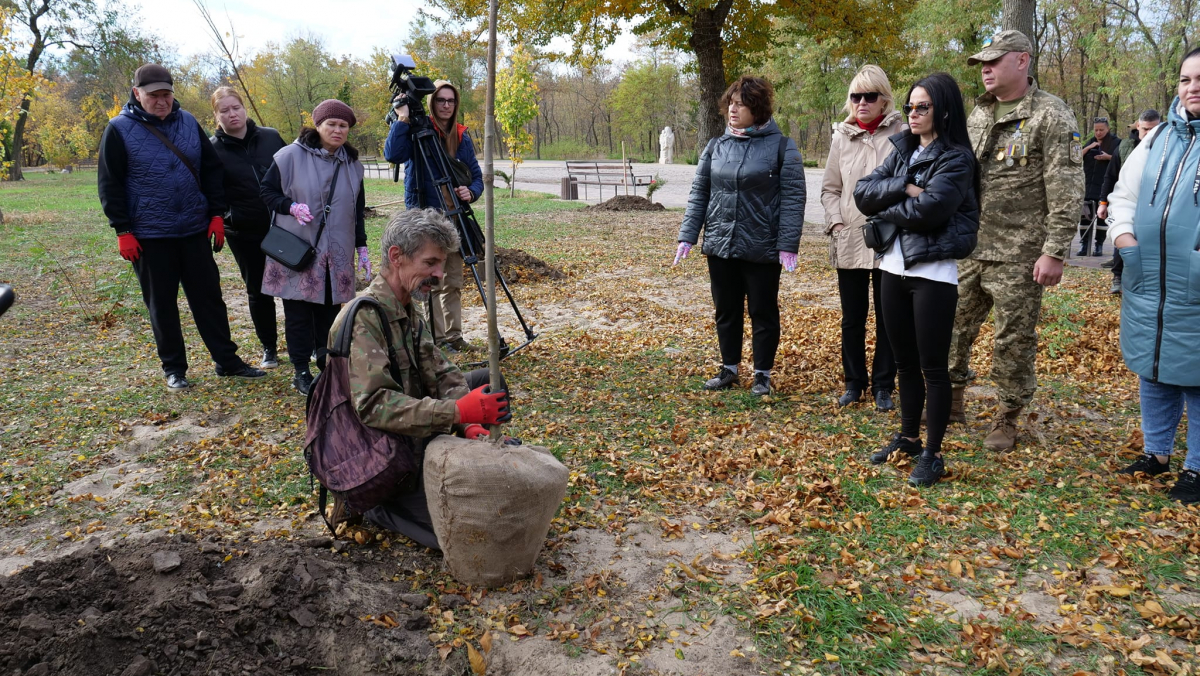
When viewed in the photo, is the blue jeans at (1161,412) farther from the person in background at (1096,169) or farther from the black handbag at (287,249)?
the person in background at (1096,169)

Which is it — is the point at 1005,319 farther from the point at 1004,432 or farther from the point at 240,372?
the point at 240,372

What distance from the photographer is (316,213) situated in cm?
482

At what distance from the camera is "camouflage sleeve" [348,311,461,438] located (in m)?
2.72

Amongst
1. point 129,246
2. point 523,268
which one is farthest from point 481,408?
point 523,268

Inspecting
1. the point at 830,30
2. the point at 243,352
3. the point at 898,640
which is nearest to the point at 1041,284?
the point at 898,640

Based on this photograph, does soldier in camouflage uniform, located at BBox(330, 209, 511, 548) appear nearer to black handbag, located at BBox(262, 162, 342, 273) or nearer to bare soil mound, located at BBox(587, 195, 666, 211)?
black handbag, located at BBox(262, 162, 342, 273)

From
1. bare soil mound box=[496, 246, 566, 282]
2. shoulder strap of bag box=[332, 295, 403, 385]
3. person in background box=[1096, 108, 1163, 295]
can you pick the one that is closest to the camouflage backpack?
shoulder strap of bag box=[332, 295, 403, 385]

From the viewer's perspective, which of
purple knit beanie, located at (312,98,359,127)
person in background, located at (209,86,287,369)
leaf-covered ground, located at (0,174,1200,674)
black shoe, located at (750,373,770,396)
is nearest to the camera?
leaf-covered ground, located at (0,174,1200,674)

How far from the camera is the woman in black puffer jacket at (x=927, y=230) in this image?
11.2 ft

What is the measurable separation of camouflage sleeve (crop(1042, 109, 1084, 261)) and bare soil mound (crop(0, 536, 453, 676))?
127 inches

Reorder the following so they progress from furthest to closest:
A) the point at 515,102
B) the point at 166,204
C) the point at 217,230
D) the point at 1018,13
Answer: the point at 515,102
the point at 1018,13
the point at 217,230
the point at 166,204

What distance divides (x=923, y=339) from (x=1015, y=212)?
→ 0.92 metres

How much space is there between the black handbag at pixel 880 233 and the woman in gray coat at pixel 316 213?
10.2 ft

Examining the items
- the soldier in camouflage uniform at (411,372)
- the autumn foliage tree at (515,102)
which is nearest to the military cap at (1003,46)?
the soldier in camouflage uniform at (411,372)
